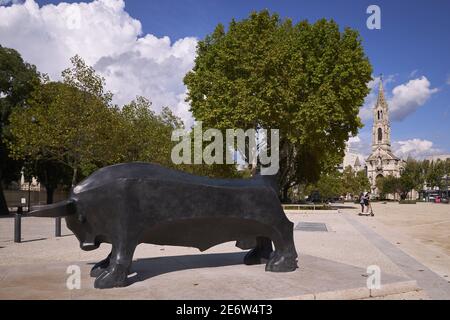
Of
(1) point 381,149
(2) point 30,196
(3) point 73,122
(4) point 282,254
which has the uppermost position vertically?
(1) point 381,149

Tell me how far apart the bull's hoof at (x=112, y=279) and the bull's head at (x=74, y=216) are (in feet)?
2.51

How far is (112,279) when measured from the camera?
23.0ft

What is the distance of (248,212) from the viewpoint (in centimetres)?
828

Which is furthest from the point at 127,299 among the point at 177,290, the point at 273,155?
the point at 273,155

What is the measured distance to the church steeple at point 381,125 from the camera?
394 ft

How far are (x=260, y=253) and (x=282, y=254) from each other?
91cm

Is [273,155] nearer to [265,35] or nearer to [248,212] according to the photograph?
[265,35]

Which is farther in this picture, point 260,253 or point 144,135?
point 144,135

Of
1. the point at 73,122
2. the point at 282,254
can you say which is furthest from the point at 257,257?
the point at 73,122

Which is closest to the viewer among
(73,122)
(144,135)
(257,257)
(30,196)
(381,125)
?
(257,257)

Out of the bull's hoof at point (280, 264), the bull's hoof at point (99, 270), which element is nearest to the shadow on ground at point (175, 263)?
the bull's hoof at point (99, 270)

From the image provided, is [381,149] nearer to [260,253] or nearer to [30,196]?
[30,196]
